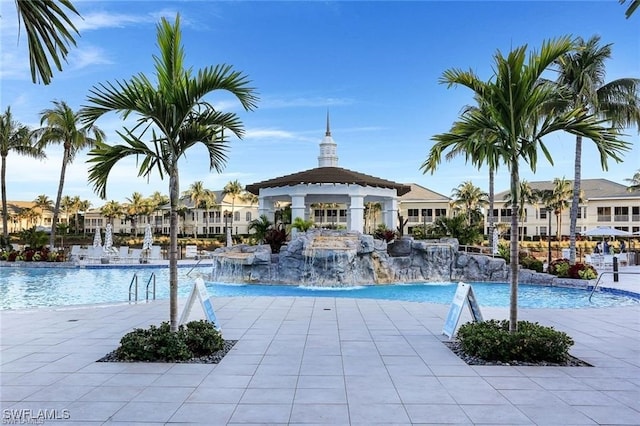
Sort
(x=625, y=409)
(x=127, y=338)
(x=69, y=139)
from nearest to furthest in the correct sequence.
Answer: (x=625, y=409), (x=127, y=338), (x=69, y=139)

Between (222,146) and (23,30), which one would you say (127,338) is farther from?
(23,30)

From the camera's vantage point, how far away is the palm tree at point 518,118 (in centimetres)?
658

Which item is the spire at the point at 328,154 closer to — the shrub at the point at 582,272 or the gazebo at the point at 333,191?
the gazebo at the point at 333,191

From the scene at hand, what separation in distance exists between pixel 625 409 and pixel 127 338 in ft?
20.0

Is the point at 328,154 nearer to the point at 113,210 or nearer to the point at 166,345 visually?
the point at 166,345

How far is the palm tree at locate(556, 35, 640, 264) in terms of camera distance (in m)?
18.9

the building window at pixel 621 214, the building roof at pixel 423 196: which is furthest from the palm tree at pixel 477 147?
the building window at pixel 621 214

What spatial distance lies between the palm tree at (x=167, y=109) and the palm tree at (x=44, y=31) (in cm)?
272

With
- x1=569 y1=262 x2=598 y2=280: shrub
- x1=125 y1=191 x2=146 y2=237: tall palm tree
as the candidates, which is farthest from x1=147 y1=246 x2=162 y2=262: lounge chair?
x1=125 y1=191 x2=146 y2=237: tall palm tree

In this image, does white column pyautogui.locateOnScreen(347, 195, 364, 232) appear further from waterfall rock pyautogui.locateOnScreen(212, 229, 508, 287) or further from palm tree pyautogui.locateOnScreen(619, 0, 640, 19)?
palm tree pyautogui.locateOnScreen(619, 0, 640, 19)

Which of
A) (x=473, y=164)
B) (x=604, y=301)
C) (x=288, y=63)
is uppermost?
(x=288, y=63)

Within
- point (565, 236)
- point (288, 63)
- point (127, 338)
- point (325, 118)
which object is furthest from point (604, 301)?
point (565, 236)

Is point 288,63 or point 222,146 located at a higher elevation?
point 288,63

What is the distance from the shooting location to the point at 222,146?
7.83 metres
